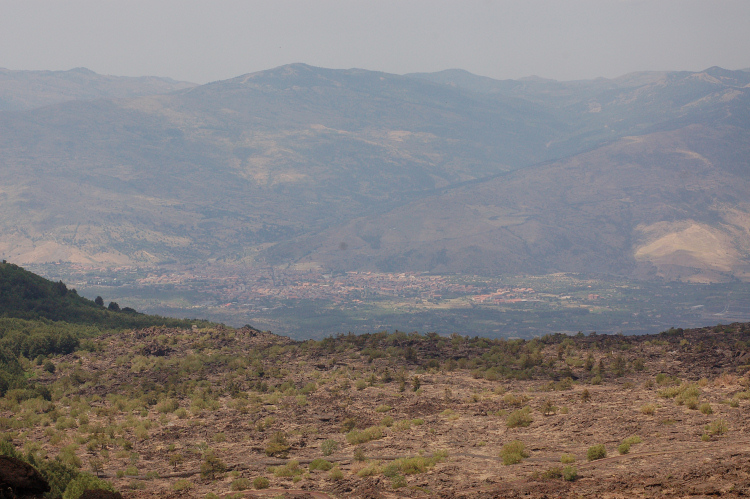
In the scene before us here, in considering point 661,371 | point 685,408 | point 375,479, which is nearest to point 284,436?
point 375,479

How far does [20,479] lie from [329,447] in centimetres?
1195

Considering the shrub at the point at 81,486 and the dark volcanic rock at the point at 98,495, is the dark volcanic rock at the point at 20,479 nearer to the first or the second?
the shrub at the point at 81,486

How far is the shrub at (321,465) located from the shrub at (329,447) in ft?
5.41

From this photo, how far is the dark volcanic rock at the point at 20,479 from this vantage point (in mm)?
17109

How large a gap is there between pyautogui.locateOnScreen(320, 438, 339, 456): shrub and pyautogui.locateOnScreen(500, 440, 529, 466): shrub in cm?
697

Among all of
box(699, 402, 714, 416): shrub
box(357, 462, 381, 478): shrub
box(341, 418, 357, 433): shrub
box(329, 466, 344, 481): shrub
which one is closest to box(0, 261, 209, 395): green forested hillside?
box(341, 418, 357, 433): shrub

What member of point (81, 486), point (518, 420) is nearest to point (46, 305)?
point (81, 486)

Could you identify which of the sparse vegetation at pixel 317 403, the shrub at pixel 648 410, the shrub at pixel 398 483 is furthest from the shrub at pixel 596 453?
the shrub at pixel 398 483

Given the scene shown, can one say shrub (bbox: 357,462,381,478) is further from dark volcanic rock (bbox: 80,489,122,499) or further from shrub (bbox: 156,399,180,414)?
shrub (bbox: 156,399,180,414)

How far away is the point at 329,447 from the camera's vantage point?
26.5 meters

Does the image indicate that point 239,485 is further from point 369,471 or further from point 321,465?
point 369,471

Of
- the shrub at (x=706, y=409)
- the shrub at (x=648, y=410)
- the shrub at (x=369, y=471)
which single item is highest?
the shrub at (x=706, y=409)

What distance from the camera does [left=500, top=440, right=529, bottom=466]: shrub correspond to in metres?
22.3

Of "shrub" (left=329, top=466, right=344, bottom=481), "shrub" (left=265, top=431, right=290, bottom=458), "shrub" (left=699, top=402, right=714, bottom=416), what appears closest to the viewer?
"shrub" (left=329, top=466, right=344, bottom=481)
